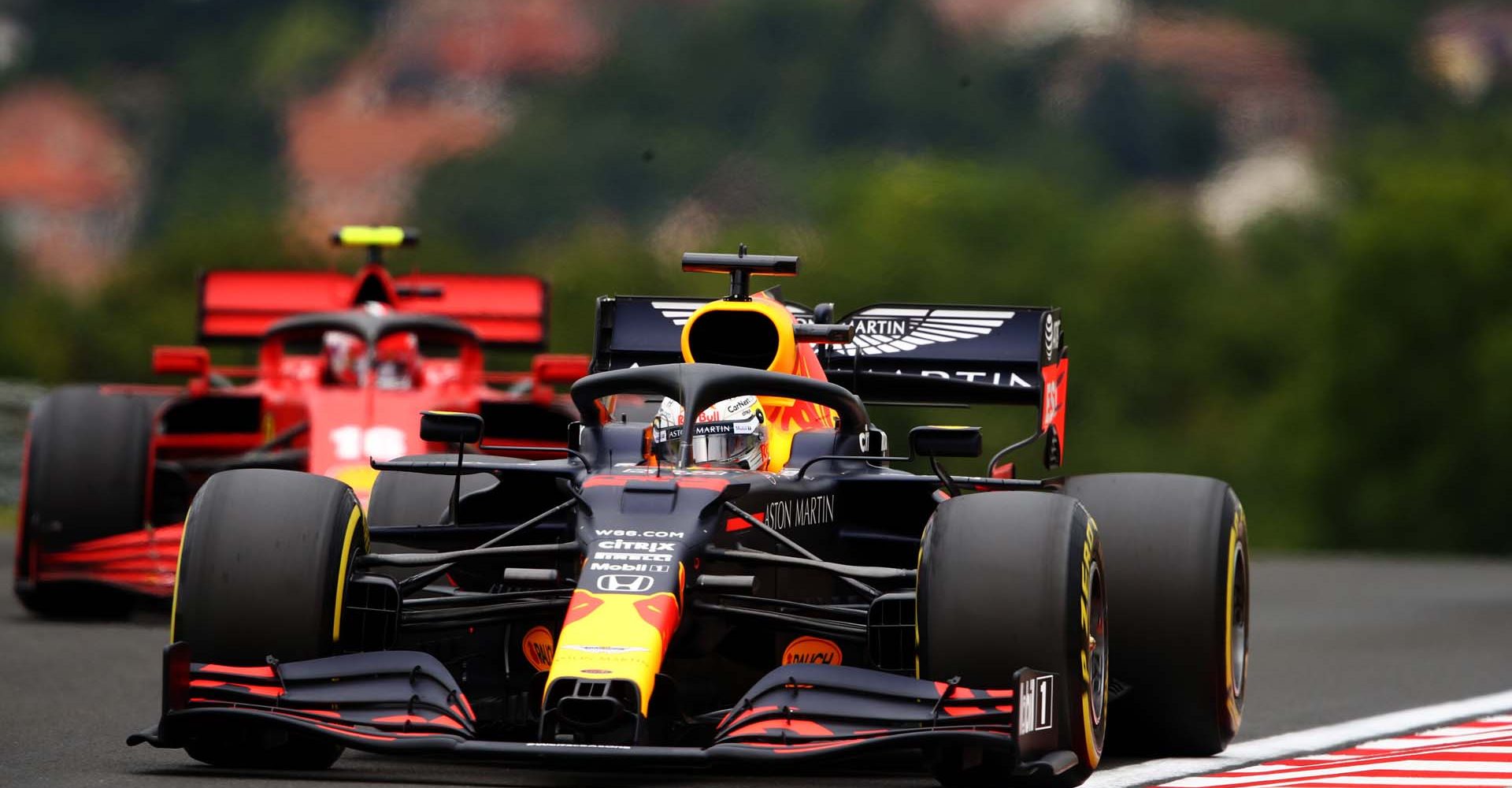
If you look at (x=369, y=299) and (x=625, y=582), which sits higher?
(x=369, y=299)

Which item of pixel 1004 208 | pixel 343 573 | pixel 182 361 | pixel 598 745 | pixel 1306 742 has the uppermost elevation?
pixel 1004 208

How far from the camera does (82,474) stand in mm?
15227

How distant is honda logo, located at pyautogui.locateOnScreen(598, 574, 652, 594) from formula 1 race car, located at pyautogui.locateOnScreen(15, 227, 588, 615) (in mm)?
6841

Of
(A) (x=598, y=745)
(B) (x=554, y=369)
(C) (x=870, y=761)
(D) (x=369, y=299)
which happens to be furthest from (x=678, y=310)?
(D) (x=369, y=299)

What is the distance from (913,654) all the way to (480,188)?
24.7m

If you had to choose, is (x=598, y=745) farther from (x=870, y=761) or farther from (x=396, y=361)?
(x=396, y=361)

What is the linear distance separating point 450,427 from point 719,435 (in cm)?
102

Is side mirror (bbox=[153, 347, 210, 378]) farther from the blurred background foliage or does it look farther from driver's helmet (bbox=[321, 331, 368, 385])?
the blurred background foliage

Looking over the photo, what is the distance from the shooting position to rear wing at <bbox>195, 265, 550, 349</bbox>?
1850 centimetres

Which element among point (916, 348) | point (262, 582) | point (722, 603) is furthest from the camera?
point (916, 348)

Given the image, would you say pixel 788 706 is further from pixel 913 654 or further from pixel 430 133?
pixel 430 133

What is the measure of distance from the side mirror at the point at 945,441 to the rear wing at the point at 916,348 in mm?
2666

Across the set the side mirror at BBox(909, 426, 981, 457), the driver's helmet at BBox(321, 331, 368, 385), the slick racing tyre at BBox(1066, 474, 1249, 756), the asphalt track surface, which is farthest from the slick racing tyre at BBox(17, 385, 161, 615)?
the side mirror at BBox(909, 426, 981, 457)

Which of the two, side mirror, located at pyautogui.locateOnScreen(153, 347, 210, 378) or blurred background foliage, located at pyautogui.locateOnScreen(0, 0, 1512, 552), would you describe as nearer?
side mirror, located at pyautogui.locateOnScreen(153, 347, 210, 378)
